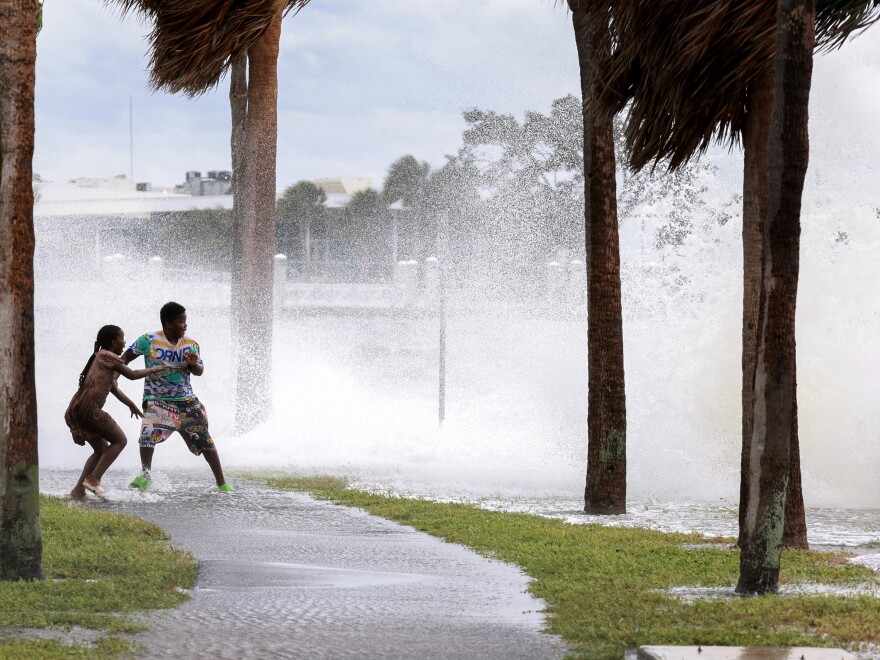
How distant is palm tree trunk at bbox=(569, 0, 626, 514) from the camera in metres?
12.4

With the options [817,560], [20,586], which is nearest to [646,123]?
[817,560]

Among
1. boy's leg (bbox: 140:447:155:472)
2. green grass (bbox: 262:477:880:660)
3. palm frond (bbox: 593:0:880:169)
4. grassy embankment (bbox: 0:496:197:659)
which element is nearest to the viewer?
grassy embankment (bbox: 0:496:197:659)

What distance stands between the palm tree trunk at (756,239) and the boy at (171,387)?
4.61 metres

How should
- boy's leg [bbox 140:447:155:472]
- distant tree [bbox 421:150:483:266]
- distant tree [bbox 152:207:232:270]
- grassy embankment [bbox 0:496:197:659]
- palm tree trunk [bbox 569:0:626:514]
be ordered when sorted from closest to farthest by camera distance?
grassy embankment [bbox 0:496:197:659] < palm tree trunk [bbox 569:0:626:514] < boy's leg [bbox 140:447:155:472] < distant tree [bbox 421:150:483:266] < distant tree [bbox 152:207:232:270]

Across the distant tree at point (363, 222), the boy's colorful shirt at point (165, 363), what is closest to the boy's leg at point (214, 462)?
the boy's colorful shirt at point (165, 363)

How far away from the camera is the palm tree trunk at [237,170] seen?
20547mm

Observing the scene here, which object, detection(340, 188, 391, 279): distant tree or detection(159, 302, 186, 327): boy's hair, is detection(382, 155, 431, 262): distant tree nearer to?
detection(340, 188, 391, 279): distant tree

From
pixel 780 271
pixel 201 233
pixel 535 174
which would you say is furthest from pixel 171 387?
pixel 201 233

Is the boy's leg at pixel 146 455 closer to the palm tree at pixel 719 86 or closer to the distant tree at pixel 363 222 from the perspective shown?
the palm tree at pixel 719 86

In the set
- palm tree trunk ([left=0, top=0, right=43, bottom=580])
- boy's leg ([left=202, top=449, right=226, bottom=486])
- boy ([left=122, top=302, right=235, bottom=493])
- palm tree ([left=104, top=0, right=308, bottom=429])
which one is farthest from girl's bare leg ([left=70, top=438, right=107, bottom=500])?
palm tree ([left=104, top=0, right=308, bottom=429])

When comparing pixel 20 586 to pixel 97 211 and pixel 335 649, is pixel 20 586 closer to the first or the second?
pixel 335 649

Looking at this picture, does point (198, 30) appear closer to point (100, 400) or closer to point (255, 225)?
point (100, 400)

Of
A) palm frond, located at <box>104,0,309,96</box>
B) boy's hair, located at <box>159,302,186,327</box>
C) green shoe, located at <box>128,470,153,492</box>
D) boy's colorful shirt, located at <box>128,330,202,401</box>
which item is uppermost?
palm frond, located at <box>104,0,309,96</box>

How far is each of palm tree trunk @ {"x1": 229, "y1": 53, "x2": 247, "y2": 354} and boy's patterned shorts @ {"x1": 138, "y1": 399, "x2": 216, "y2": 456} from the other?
25.7ft
